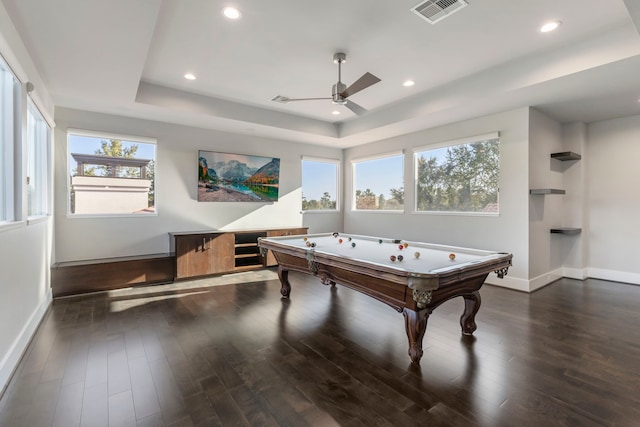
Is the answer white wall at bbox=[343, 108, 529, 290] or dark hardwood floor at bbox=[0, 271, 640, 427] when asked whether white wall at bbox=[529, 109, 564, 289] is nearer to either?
white wall at bbox=[343, 108, 529, 290]

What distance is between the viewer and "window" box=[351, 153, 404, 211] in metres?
5.95

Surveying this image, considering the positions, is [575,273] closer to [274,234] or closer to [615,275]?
[615,275]

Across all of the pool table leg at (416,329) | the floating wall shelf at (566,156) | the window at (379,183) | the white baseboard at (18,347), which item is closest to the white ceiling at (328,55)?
the floating wall shelf at (566,156)

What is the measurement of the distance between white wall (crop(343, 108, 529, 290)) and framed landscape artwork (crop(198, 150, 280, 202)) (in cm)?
242

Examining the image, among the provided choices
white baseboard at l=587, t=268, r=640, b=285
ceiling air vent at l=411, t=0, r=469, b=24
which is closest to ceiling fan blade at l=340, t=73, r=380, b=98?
ceiling air vent at l=411, t=0, r=469, b=24

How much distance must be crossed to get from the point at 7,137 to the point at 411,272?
3253mm

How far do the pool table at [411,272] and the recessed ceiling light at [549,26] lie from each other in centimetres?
212

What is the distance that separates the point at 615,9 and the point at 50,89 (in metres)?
5.70

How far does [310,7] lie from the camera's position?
8.27 feet

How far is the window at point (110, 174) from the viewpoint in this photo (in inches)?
170

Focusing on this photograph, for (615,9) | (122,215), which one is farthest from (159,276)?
(615,9)

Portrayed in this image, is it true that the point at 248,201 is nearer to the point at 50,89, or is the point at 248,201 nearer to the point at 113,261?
the point at 113,261

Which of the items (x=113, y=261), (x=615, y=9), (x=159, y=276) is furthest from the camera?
(x=159, y=276)

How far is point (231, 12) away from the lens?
257 cm
